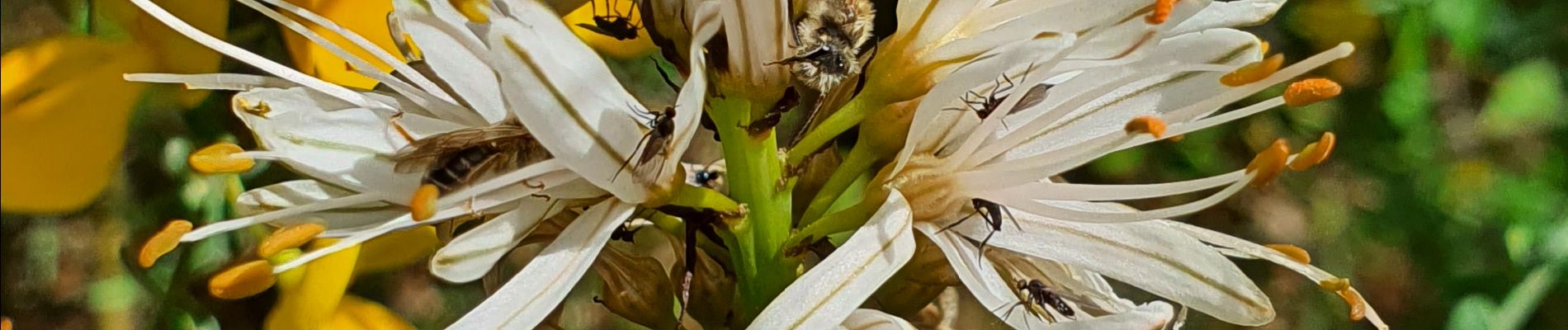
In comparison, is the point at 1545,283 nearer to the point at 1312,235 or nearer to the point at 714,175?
the point at 1312,235

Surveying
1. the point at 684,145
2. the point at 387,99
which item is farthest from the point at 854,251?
the point at 387,99

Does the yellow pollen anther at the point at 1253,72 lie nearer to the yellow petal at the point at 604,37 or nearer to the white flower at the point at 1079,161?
the white flower at the point at 1079,161

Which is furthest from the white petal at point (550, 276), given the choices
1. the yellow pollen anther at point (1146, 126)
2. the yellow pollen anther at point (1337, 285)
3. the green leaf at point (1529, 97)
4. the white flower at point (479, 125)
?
the green leaf at point (1529, 97)

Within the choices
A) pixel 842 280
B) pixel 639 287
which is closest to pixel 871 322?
pixel 842 280

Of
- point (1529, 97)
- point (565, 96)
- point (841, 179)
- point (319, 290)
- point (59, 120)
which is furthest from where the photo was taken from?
point (1529, 97)

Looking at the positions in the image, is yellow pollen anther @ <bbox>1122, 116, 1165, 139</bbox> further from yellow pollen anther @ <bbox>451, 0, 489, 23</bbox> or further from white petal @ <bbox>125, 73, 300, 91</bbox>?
white petal @ <bbox>125, 73, 300, 91</bbox>

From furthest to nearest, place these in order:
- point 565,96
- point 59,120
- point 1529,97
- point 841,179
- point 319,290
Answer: point 1529,97, point 59,120, point 319,290, point 841,179, point 565,96

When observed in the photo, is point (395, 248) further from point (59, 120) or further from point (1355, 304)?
point (1355, 304)

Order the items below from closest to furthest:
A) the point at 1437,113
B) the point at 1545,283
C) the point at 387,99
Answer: the point at 387,99 < the point at 1545,283 < the point at 1437,113
